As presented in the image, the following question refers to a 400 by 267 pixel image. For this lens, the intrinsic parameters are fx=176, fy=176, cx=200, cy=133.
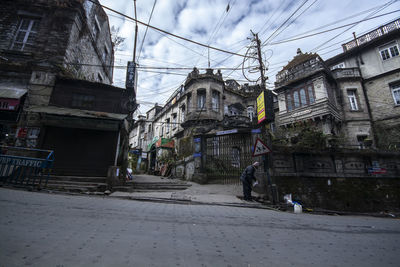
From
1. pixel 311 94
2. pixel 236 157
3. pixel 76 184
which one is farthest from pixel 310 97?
pixel 76 184

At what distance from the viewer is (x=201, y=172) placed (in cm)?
1126

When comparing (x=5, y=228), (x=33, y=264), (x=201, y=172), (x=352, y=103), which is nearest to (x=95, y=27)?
(x=201, y=172)

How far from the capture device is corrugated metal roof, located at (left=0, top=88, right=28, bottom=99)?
346 inches

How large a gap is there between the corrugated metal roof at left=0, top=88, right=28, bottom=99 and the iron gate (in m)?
10.6

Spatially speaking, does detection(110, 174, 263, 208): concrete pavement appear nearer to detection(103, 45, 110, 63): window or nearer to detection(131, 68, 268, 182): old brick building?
detection(131, 68, 268, 182): old brick building

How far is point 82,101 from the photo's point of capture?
1134 cm

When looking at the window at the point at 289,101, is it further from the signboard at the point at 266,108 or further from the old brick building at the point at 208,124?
the signboard at the point at 266,108

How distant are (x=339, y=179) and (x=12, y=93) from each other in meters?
17.3

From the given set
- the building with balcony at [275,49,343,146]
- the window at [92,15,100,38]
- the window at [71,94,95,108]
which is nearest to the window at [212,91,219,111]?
the building with balcony at [275,49,343,146]

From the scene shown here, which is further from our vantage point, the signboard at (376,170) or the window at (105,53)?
the window at (105,53)

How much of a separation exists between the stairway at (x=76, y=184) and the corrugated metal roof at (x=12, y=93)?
4540mm

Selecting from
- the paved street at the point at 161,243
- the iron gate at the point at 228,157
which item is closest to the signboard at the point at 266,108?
the iron gate at the point at 228,157

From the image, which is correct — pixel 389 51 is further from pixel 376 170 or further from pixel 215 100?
pixel 215 100

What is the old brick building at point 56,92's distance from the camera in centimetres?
936
